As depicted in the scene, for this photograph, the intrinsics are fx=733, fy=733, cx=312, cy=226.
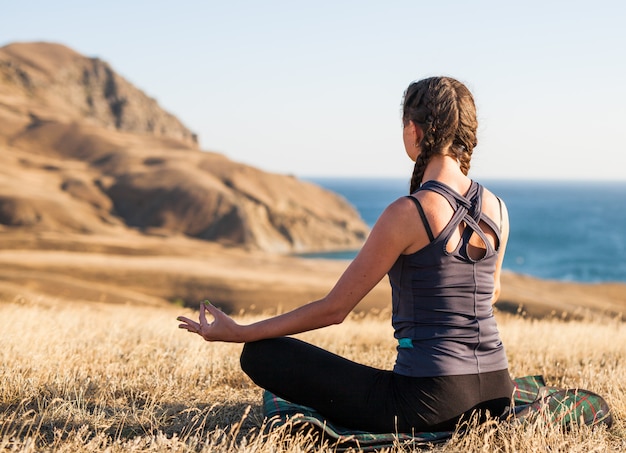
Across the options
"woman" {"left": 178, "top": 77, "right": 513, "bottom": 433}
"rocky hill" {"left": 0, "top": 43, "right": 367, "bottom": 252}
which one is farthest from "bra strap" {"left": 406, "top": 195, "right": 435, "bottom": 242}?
"rocky hill" {"left": 0, "top": 43, "right": 367, "bottom": 252}

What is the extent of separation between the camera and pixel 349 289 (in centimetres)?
382

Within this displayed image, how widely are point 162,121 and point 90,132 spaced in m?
41.5

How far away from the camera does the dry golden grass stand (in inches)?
157

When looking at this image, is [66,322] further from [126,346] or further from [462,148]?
[462,148]

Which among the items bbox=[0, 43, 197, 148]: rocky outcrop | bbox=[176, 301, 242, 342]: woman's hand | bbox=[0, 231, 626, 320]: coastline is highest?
bbox=[0, 43, 197, 148]: rocky outcrop

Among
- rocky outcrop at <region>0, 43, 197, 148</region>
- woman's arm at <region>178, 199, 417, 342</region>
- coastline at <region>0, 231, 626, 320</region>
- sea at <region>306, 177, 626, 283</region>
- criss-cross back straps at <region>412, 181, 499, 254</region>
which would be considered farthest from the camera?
rocky outcrop at <region>0, 43, 197, 148</region>

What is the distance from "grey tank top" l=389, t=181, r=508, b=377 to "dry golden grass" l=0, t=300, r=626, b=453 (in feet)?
1.53

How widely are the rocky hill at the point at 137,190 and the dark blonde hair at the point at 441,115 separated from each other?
57.5 metres

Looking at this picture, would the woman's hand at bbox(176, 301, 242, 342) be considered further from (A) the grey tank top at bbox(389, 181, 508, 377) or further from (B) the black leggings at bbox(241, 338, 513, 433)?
(A) the grey tank top at bbox(389, 181, 508, 377)

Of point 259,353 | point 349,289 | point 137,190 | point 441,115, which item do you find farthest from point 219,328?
point 137,190

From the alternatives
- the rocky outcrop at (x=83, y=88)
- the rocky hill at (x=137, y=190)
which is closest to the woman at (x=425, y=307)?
the rocky hill at (x=137, y=190)

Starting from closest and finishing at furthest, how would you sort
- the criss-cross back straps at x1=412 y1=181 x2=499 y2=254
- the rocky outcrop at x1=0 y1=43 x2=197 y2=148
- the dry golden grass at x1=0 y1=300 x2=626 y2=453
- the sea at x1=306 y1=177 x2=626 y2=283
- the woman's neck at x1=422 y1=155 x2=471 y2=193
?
1. the criss-cross back straps at x1=412 y1=181 x2=499 y2=254
2. the woman's neck at x1=422 y1=155 x2=471 y2=193
3. the dry golden grass at x1=0 y1=300 x2=626 y2=453
4. the sea at x1=306 y1=177 x2=626 y2=283
5. the rocky outcrop at x1=0 y1=43 x2=197 y2=148

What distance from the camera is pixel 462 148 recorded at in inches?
154

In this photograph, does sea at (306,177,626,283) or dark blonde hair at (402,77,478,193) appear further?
sea at (306,177,626,283)
